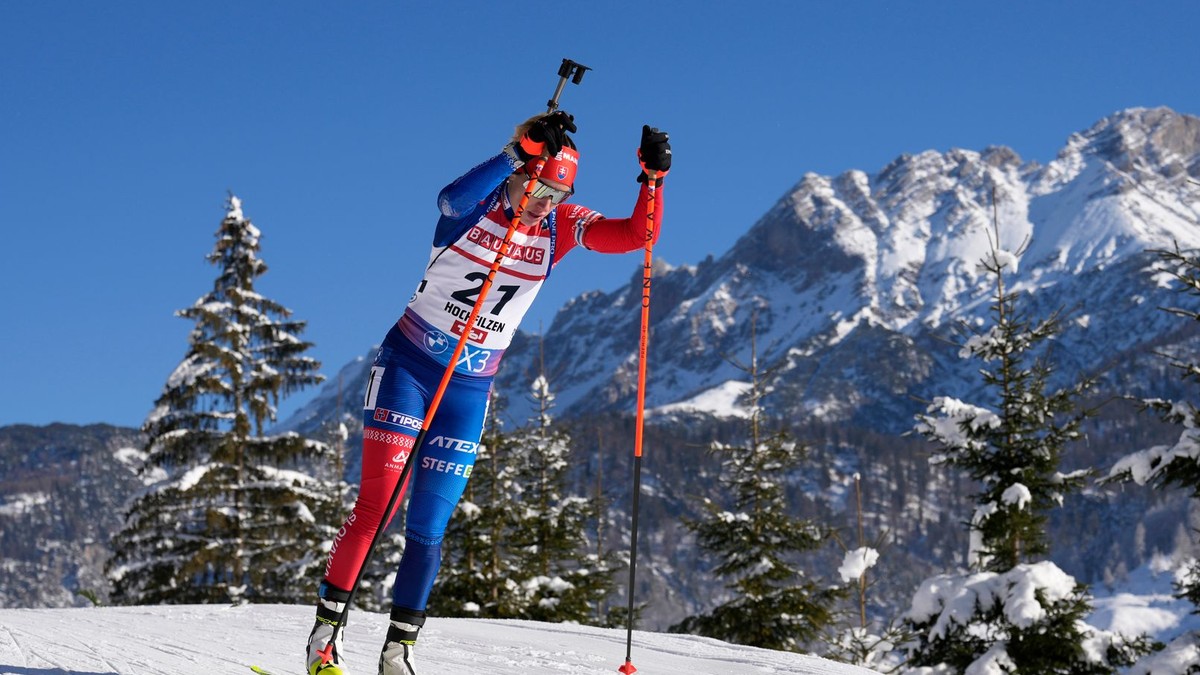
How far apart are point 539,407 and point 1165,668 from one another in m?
18.7

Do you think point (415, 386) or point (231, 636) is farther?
point (231, 636)

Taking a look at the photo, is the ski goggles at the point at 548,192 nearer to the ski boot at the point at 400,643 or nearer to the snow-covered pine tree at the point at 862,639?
the ski boot at the point at 400,643

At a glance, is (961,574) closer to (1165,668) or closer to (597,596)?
(1165,668)

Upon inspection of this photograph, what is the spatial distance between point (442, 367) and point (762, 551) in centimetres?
1692

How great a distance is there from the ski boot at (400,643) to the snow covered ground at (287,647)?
743 mm

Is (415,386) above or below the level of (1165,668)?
above

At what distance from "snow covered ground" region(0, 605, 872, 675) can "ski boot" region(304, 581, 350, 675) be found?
723 millimetres

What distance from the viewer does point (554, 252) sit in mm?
A: 6285

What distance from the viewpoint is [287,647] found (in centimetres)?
712

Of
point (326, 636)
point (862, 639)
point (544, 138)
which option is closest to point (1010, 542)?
point (862, 639)

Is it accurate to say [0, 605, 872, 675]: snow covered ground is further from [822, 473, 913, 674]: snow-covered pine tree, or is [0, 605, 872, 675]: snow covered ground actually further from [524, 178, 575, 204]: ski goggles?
[822, 473, 913, 674]: snow-covered pine tree

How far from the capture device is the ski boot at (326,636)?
5.48 meters

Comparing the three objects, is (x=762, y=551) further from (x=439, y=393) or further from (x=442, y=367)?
(x=439, y=393)

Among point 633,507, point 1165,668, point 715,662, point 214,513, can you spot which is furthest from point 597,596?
point 633,507
